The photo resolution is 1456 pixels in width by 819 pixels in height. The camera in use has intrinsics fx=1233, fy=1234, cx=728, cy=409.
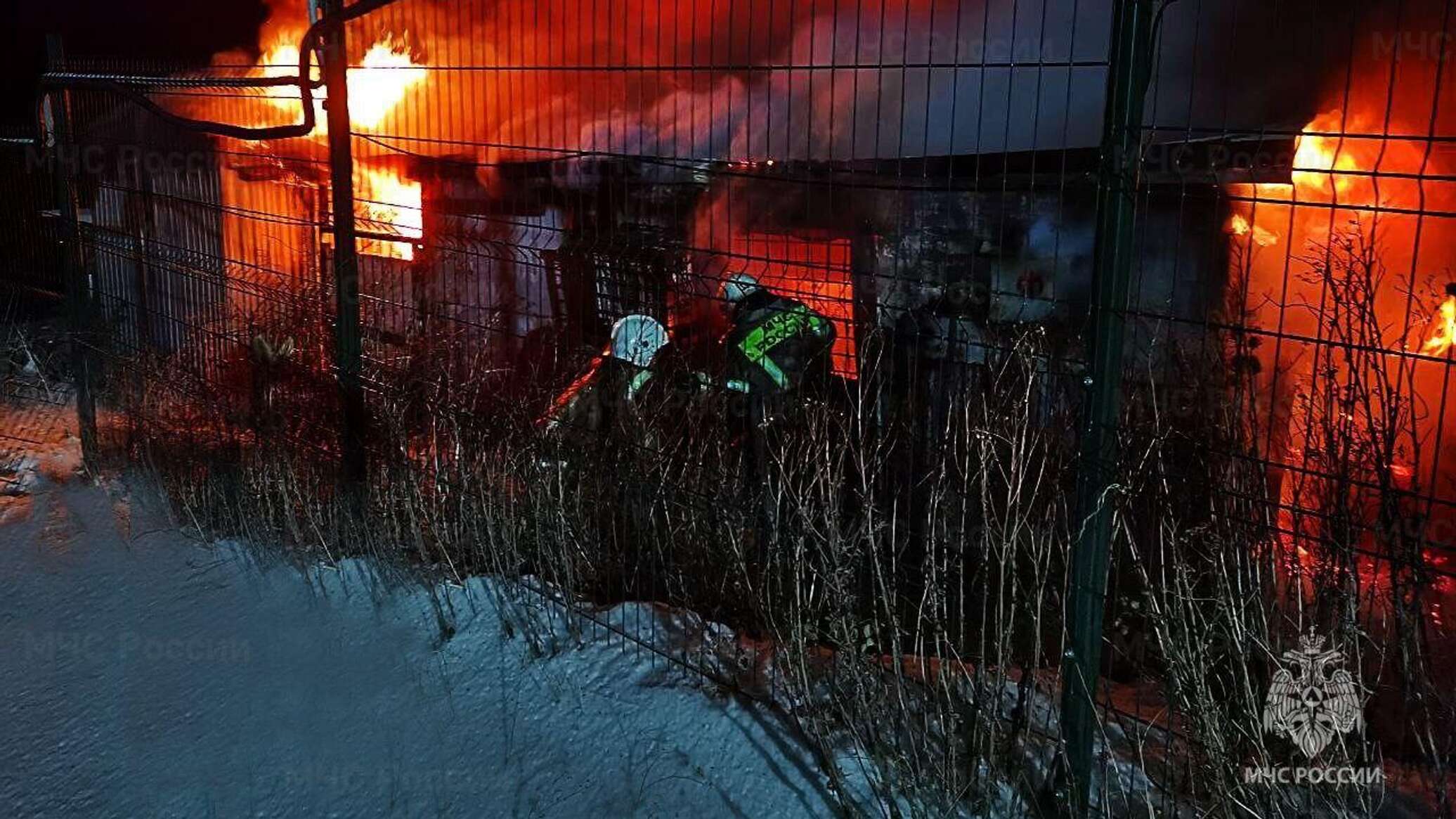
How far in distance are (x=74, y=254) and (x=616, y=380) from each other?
205 inches

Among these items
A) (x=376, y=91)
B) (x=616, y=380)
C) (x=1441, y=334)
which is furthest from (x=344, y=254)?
(x=1441, y=334)

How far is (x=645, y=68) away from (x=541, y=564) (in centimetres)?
203

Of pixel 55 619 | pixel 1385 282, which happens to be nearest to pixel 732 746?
pixel 55 619

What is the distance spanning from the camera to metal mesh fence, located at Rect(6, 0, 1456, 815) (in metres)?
3.38

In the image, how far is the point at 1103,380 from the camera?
123 inches

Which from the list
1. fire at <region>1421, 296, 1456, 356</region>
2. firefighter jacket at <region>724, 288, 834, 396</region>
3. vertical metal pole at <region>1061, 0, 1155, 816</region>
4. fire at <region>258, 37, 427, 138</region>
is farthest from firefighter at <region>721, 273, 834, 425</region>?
fire at <region>1421, 296, 1456, 356</region>

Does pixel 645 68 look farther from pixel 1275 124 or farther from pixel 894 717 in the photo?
pixel 1275 124

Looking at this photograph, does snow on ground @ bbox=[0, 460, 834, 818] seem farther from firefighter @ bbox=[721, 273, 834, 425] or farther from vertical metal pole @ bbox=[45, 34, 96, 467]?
vertical metal pole @ bbox=[45, 34, 96, 467]

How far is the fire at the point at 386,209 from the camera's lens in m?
6.40

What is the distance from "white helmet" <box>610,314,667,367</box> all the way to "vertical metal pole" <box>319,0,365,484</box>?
4.44 ft

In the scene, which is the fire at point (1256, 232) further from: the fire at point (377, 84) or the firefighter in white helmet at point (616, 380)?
the fire at point (377, 84)

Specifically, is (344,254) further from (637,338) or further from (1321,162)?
(1321,162)

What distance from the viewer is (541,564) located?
16.7ft

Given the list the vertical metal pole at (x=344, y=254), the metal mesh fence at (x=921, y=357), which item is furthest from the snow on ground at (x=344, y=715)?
the vertical metal pole at (x=344, y=254)
